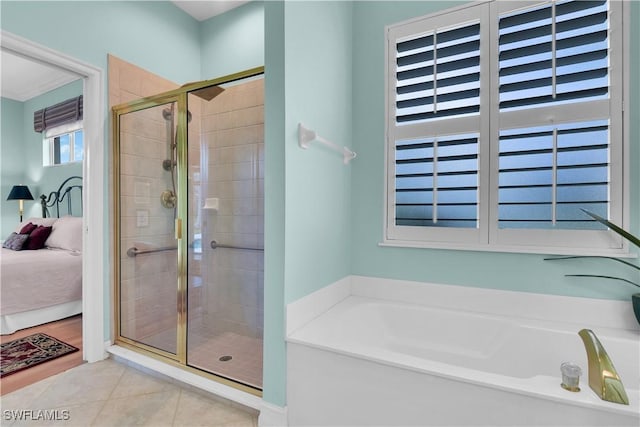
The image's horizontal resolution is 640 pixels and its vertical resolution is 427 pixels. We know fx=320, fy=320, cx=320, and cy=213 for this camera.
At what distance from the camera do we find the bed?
106 inches

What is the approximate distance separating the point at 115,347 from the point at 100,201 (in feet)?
3.39

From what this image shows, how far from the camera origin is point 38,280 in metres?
2.86

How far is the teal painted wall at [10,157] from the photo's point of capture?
186 inches

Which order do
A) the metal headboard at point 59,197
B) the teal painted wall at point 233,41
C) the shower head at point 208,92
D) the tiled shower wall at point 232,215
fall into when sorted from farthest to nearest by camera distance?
1. the metal headboard at point 59,197
2. the teal painted wall at point 233,41
3. the tiled shower wall at point 232,215
4. the shower head at point 208,92

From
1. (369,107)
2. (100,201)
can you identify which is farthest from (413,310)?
(100,201)

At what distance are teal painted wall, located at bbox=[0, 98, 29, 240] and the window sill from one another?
5683mm

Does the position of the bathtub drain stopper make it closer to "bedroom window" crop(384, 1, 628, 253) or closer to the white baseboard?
"bedroom window" crop(384, 1, 628, 253)

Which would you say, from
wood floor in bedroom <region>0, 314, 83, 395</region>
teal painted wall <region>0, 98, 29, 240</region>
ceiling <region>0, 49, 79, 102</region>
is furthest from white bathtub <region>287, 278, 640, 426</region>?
teal painted wall <region>0, 98, 29, 240</region>

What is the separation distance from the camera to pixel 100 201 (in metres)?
2.24

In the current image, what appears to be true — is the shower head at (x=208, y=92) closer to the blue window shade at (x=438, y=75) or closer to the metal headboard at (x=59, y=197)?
the blue window shade at (x=438, y=75)

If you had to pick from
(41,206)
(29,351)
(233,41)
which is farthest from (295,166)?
(41,206)

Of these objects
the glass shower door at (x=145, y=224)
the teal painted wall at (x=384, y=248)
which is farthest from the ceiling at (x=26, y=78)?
the teal painted wall at (x=384, y=248)

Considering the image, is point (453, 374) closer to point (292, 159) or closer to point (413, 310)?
point (413, 310)

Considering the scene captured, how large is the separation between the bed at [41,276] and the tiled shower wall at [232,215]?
5.82 feet
